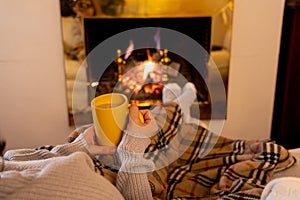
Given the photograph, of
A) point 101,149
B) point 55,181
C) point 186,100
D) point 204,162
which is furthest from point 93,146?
point 186,100

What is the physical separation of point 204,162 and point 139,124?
35 cm

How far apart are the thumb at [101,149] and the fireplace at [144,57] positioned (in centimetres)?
92

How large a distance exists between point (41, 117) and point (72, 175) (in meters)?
1.30

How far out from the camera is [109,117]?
2.32 feet

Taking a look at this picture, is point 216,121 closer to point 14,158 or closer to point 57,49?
point 57,49

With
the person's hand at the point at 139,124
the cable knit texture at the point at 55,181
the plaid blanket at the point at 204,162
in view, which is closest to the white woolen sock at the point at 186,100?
the plaid blanket at the point at 204,162

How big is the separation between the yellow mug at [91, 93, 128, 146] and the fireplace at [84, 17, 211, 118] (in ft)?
3.01

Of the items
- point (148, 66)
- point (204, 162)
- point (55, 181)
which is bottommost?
point (204, 162)

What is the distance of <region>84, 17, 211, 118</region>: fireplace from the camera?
1.73 m

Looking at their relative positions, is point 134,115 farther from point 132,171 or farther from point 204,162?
point 204,162

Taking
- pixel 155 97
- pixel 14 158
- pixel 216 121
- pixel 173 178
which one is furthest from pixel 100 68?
pixel 14 158

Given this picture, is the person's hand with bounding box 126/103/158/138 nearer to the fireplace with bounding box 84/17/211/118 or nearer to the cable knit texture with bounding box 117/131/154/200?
the cable knit texture with bounding box 117/131/154/200

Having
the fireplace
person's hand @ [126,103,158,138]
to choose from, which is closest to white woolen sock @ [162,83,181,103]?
the fireplace

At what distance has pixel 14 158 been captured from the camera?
720mm
